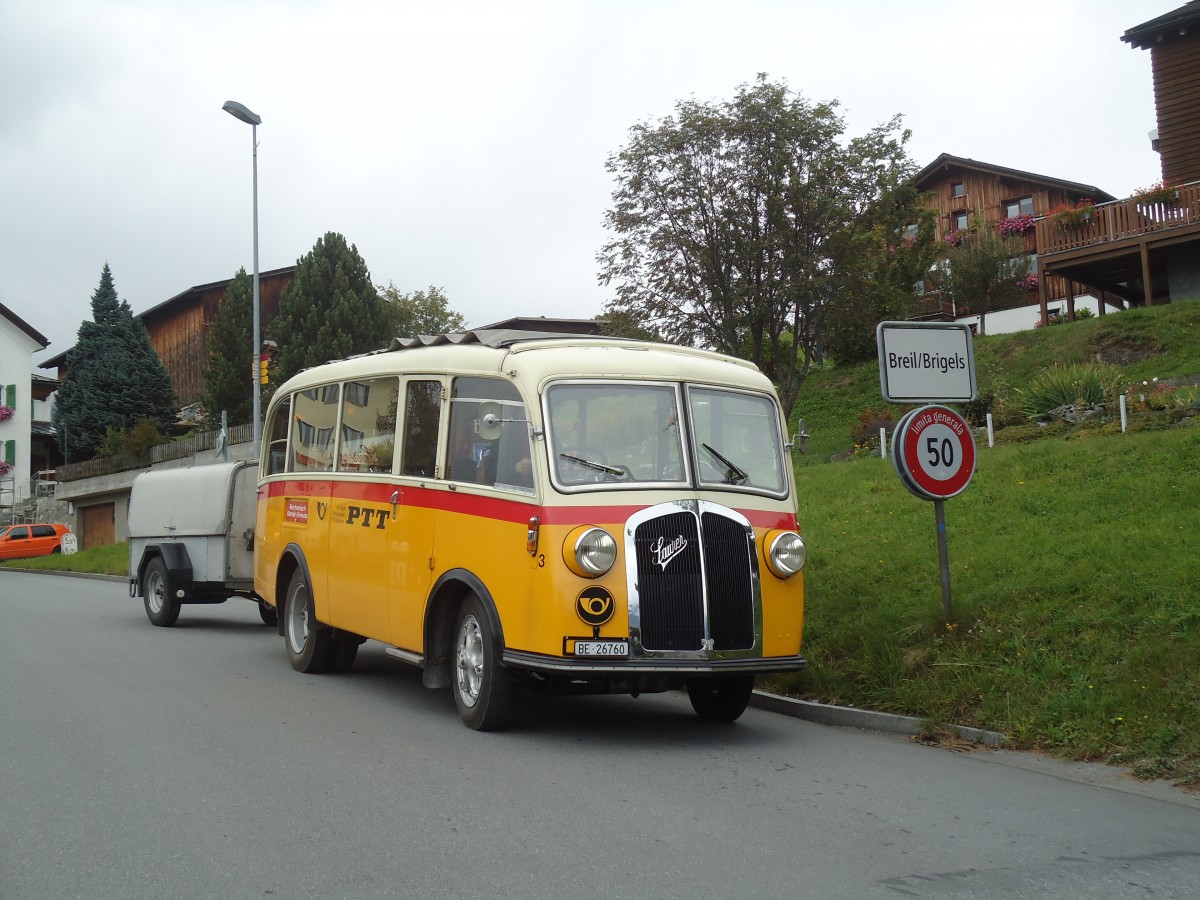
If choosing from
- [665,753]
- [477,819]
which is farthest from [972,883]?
[665,753]

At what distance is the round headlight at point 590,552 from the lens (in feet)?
25.2

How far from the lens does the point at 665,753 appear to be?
774 centimetres

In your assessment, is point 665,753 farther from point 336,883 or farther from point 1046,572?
point 1046,572

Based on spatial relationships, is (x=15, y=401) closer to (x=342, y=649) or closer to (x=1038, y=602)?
(x=342, y=649)

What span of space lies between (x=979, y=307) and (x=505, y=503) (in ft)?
134

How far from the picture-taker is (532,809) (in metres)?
6.09

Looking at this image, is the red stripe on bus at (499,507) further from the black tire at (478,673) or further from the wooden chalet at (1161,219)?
the wooden chalet at (1161,219)

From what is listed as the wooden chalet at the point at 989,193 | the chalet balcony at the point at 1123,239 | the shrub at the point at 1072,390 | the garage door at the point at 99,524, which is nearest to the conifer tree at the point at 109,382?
the garage door at the point at 99,524

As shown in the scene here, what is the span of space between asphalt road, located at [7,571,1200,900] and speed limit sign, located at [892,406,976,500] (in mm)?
2105

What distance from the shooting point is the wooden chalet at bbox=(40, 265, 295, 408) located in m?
61.8

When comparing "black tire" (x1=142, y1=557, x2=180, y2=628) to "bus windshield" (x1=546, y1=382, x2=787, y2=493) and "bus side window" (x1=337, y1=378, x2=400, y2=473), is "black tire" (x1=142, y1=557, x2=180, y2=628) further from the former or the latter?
"bus windshield" (x1=546, y1=382, x2=787, y2=493)

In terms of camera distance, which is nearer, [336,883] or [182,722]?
[336,883]

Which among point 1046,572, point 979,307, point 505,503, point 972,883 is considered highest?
point 979,307

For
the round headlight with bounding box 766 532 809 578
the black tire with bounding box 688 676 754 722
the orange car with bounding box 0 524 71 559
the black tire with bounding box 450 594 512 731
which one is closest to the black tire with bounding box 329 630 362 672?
the black tire with bounding box 450 594 512 731
